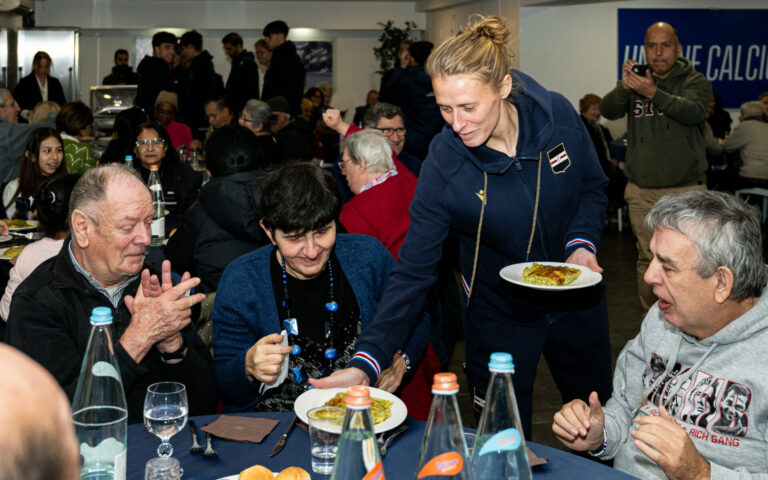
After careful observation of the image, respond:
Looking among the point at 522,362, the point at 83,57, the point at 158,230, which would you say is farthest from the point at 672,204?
the point at 83,57

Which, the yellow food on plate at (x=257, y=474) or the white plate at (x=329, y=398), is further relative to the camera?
the white plate at (x=329, y=398)

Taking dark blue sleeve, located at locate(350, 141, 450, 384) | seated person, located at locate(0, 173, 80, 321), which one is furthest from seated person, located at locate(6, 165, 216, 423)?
seated person, located at locate(0, 173, 80, 321)

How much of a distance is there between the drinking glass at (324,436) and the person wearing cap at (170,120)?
6.52 metres

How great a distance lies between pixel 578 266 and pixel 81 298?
1.49 metres

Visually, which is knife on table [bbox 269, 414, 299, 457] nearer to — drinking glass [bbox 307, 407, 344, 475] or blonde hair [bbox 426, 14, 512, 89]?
drinking glass [bbox 307, 407, 344, 475]

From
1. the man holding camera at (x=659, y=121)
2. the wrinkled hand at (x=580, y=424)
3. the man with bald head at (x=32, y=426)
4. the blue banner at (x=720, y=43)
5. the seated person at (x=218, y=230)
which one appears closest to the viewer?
the man with bald head at (x=32, y=426)

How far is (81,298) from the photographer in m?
2.17

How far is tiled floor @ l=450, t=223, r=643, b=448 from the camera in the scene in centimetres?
409

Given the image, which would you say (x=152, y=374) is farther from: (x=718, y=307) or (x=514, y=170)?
(x=718, y=307)

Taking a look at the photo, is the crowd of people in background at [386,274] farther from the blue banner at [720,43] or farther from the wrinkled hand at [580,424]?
the blue banner at [720,43]

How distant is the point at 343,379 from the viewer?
6.66ft

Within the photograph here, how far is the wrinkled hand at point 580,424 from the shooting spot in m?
1.83

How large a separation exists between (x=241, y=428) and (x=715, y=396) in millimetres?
1084

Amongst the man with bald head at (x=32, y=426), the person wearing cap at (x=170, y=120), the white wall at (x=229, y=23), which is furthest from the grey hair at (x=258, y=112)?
the white wall at (x=229, y=23)
